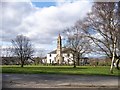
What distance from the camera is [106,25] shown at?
36.4 metres

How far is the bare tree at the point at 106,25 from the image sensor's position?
34219mm

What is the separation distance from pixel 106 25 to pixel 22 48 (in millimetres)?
38133

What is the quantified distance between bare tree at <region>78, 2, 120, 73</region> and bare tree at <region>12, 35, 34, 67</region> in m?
29.2

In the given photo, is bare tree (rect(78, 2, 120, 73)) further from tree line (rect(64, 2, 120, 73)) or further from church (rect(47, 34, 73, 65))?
church (rect(47, 34, 73, 65))

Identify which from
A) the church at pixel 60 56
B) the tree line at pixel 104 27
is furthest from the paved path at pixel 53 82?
the church at pixel 60 56

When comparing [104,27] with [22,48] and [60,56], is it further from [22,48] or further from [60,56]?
[60,56]

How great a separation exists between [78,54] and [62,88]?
52.1 m

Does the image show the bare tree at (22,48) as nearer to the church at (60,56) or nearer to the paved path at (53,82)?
the church at (60,56)

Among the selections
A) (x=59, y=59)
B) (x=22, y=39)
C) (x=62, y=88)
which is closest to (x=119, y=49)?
(x=62, y=88)

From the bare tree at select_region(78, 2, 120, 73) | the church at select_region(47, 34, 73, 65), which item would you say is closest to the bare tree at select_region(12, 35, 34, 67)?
the church at select_region(47, 34, 73, 65)

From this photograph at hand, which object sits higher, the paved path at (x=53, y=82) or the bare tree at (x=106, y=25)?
the bare tree at (x=106, y=25)

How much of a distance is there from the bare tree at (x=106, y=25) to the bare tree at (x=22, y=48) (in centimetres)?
2920

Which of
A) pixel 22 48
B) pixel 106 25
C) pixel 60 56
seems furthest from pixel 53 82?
pixel 60 56

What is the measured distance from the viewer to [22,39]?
244 ft
